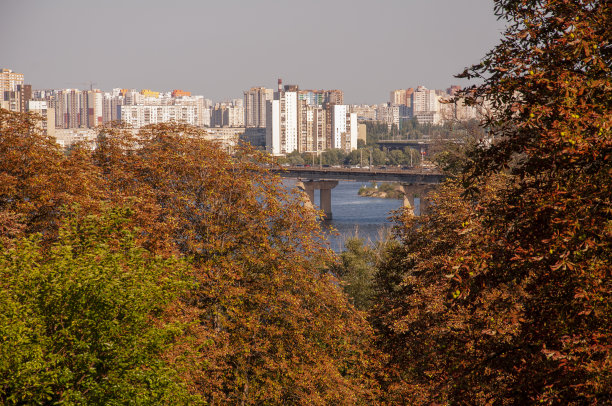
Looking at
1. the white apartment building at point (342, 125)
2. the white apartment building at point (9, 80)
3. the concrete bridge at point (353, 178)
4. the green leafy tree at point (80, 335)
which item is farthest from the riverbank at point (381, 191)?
the white apartment building at point (9, 80)

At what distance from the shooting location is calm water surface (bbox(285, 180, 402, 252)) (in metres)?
51.3

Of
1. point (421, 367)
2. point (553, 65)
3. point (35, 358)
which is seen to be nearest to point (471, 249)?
point (553, 65)

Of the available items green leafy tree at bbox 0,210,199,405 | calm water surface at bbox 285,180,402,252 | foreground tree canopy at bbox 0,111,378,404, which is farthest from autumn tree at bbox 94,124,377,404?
calm water surface at bbox 285,180,402,252

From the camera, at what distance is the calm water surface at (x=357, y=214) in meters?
51.3

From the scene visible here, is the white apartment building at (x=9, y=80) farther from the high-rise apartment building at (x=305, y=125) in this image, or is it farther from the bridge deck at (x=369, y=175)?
the bridge deck at (x=369, y=175)

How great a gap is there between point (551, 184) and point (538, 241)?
1.41ft

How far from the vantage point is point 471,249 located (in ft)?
18.6

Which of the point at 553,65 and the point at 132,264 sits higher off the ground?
the point at 553,65

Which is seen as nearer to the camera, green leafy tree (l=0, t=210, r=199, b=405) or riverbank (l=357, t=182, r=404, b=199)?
green leafy tree (l=0, t=210, r=199, b=405)

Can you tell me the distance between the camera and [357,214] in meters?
67.3

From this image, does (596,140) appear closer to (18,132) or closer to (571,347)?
(571,347)

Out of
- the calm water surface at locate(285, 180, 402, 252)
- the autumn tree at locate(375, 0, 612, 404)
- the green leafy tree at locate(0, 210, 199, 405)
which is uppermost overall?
the autumn tree at locate(375, 0, 612, 404)

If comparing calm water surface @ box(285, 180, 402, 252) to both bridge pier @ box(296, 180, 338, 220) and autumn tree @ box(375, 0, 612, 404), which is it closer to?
bridge pier @ box(296, 180, 338, 220)

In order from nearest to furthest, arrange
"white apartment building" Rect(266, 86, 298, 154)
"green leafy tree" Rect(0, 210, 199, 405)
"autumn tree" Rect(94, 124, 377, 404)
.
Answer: "green leafy tree" Rect(0, 210, 199, 405) < "autumn tree" Rect(94, 124, 377, 404) < "white apartment building" Rect(266, 86, 298, 154)
